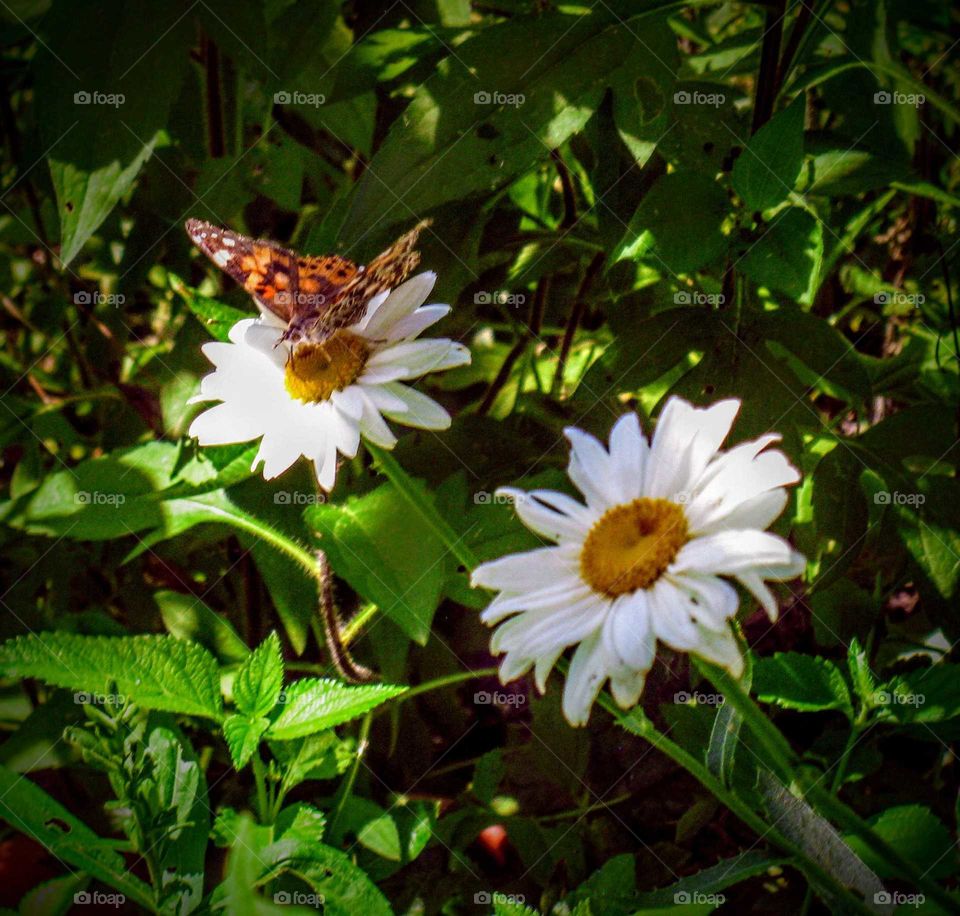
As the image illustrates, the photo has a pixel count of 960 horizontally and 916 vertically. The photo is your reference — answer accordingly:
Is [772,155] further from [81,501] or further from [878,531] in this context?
[81,501]

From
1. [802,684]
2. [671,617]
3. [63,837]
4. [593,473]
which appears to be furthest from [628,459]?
[63,837]

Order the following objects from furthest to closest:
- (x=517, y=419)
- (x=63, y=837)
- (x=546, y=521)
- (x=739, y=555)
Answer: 1. (x=517, y=419)
2. (x=63, y=837)
3. (x=546, y=521)
4. (x=739, y=555)

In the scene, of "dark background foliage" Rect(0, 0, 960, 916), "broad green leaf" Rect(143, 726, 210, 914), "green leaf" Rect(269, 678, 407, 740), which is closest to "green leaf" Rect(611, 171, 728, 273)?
"dark background foliage" Rect(0, 0, 960, 916)

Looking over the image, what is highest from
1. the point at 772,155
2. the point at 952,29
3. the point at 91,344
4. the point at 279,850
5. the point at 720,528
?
the point at 952,29

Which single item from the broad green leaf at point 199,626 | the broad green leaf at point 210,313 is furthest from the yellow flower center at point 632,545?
the broad green leaf at point 199,626

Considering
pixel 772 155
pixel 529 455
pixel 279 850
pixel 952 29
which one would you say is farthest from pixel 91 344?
pixel 952 29

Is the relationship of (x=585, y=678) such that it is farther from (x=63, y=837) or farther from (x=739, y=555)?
(x=63, y=837)

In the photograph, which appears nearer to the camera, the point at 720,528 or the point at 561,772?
the point at 720,528
